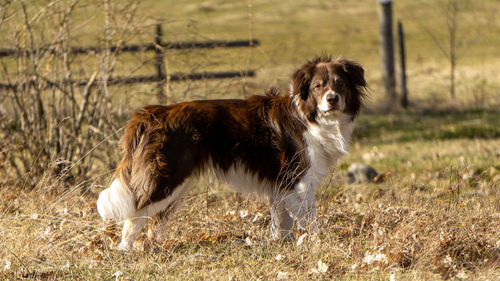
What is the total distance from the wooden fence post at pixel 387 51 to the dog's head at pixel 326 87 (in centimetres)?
805

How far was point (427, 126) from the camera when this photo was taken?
37.0 ft

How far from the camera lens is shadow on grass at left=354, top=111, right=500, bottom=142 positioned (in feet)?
→ 34.2

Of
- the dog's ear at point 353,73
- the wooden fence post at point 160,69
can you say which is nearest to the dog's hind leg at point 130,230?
the dog's ear at point 353,73

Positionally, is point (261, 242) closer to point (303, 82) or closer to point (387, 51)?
point (303, 82)

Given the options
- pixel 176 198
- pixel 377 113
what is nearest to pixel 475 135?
pixel 377 113

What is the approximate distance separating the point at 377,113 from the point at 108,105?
7.14 meters

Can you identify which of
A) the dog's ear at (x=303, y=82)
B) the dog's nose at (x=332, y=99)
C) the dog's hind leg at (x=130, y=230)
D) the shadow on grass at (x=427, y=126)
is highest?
the dog's ear at (x=303, y=82)

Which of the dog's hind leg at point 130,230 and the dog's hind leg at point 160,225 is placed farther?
the dog's hind leg at point 160,225

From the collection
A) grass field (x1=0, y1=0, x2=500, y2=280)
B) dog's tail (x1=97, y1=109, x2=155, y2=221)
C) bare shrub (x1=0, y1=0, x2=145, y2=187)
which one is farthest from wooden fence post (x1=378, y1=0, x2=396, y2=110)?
dog's tail (x1=97, y1=109, x2=155, y2=221)

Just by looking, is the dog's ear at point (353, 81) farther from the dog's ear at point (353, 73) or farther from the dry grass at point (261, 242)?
the dry grass at point (261, 242)

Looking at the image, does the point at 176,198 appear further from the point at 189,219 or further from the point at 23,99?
the point at 23,99

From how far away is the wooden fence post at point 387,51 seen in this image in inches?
513

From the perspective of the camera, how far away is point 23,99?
273 inches

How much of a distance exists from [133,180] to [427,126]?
755cm
